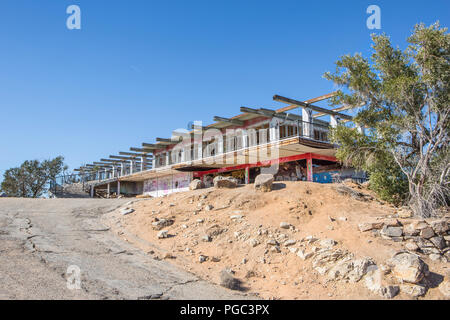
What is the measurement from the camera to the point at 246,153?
70.2 feet

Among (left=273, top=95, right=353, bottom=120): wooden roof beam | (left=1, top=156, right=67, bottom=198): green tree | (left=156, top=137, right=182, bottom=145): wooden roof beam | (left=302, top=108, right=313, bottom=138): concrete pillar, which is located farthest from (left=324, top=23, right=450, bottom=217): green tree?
(left=1, top=156, right=67, bottom=198): green tree

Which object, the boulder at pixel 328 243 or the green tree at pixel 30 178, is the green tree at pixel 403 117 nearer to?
the boulder at pixel 328 243

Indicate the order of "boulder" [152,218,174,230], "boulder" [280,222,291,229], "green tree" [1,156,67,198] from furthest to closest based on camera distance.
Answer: "green tree" [1,156,67,198], "boulder" [152,218,174,230], "boulder" [280,222,291,229]

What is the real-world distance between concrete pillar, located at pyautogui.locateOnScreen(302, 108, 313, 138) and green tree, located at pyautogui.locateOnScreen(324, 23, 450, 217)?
23.2 ft

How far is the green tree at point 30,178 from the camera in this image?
36.3 metres

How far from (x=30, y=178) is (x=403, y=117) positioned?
38443 mm

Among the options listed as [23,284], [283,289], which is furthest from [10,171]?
[283,289]

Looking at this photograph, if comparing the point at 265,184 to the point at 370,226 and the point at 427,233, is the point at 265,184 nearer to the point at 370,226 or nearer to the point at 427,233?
the point at 370,226

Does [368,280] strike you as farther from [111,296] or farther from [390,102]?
[390,102]

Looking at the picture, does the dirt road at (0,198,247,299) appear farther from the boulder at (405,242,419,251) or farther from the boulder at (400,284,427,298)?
the boulder at (405,242,419,251)

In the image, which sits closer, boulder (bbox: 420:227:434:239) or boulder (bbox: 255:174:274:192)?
boulder (bbox: 420:227:434:239)

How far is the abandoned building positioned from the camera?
1956cm

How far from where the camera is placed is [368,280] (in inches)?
286

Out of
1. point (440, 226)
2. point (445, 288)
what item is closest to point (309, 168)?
point (440, 226)
